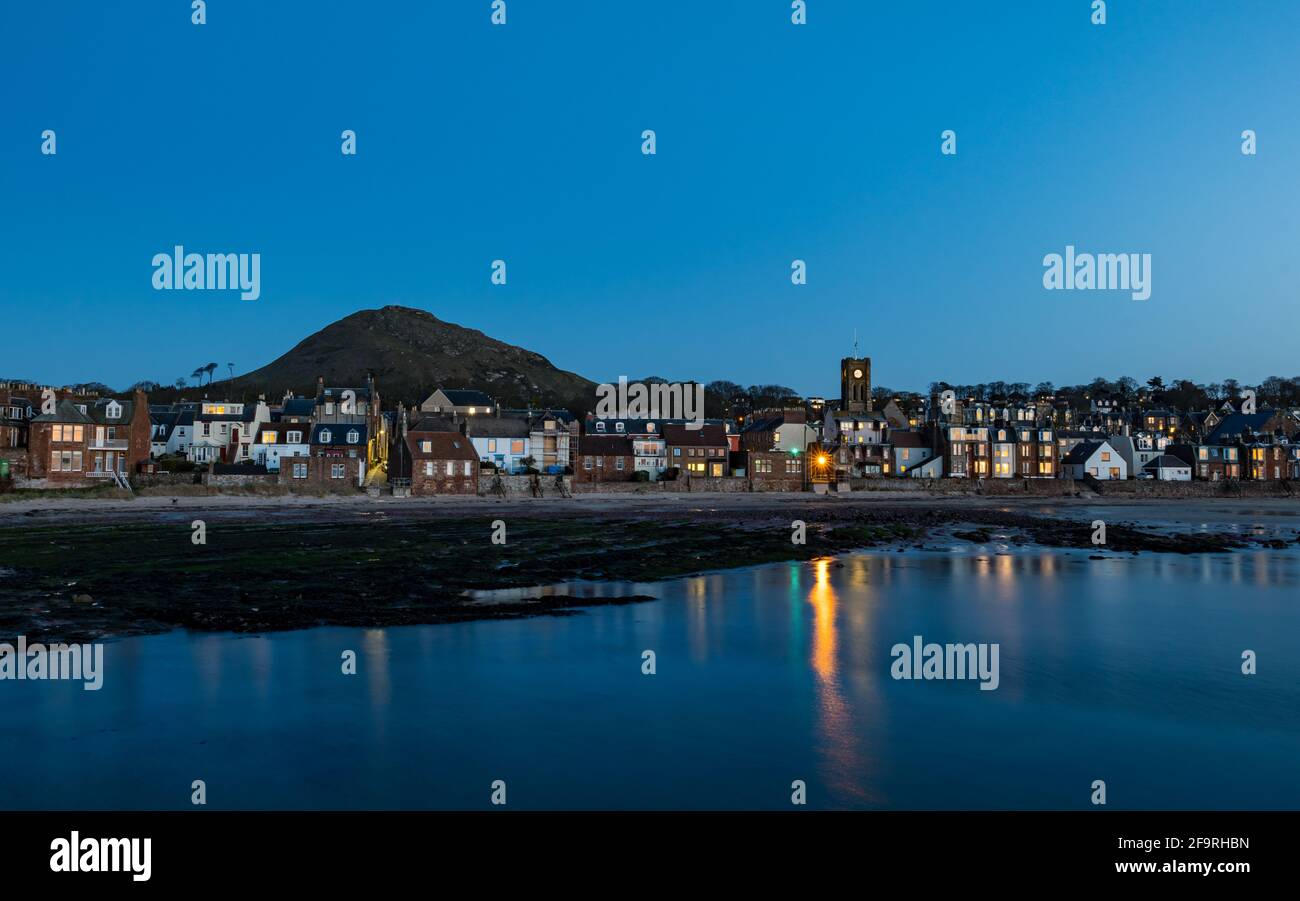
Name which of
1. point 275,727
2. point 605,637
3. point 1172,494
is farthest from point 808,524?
point 1172,494

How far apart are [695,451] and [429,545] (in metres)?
47.9

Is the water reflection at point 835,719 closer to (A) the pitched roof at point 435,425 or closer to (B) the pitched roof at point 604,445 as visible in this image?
(A) the pitched roof at point 435,425

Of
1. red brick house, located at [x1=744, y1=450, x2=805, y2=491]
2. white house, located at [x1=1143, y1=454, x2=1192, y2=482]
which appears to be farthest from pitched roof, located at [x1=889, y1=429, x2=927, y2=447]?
white house, located at [x1=1143, y1=454, x2=1192, y2=482]

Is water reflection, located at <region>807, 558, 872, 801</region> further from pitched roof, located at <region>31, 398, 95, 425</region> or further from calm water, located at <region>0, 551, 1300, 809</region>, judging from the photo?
pitched roof, located at <region>31, 398, 95, 425</region>

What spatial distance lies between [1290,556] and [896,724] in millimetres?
37257

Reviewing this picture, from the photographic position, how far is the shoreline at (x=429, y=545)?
24719 millimetres

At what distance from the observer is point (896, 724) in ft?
54.5

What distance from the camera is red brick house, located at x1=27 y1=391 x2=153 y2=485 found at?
220ft

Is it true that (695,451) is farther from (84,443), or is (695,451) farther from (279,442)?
(84,443)

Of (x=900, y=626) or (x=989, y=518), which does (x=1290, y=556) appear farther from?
(x=900, y=626)

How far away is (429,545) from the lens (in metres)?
41.1

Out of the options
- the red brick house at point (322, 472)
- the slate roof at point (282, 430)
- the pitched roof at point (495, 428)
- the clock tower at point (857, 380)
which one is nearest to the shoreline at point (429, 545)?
the red brick house at point (322, 472)

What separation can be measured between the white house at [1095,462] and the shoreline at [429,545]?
1598 cm
